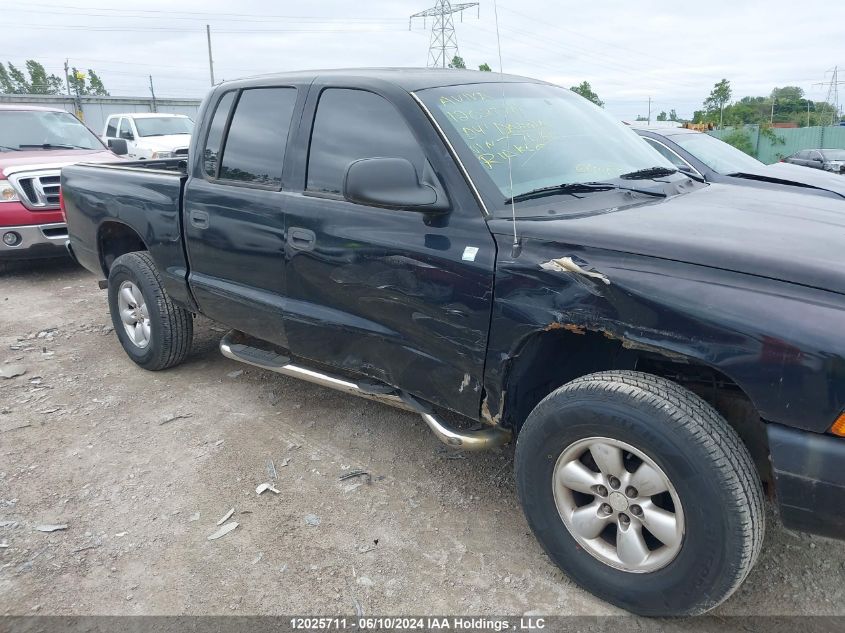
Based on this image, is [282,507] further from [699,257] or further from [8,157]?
[8,157]

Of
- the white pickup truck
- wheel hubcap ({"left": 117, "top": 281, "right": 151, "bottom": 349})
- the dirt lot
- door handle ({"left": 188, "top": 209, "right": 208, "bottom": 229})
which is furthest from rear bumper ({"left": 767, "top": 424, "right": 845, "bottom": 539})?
the white pickup truck

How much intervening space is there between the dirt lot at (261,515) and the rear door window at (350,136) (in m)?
1.45

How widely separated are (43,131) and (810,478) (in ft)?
30.2

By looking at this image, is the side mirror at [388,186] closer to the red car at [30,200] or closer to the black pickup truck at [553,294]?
the black pickup truck at [553,294]

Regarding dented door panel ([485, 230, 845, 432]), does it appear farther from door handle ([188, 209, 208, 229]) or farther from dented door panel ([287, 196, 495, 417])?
door handle ([188, 209, 208, 229])

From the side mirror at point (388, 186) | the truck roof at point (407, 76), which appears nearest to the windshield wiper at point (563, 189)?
the side mirror at point (388, 186)

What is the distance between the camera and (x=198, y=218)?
12.6 ft

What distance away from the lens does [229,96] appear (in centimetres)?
388

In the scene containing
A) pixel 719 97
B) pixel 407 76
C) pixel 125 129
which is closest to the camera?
pixel 407 76

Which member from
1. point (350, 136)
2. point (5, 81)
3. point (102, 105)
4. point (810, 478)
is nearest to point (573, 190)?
point (350, 136)

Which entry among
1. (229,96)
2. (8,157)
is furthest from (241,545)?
(8,157)

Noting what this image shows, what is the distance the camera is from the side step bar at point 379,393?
111 inches

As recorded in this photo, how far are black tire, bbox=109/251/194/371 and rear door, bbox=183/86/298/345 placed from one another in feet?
1.57

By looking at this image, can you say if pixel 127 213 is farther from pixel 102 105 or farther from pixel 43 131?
pixel 102 105
